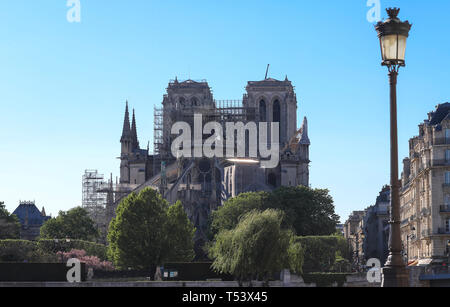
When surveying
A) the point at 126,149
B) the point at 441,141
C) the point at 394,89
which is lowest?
the point at 394,89

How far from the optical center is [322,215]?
100812 millimetres

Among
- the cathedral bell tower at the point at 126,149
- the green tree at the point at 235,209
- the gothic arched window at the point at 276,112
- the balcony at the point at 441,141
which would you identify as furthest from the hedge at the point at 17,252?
the gothic arched window at the point at 276,112

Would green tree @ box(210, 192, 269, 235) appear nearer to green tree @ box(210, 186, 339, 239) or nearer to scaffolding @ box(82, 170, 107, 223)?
green tree @ box(210, 186, 339, 239)

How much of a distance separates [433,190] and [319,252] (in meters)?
15.5

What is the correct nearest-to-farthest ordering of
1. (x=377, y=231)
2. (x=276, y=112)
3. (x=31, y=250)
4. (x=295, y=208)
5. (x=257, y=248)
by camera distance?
1. (x=257, y=248)
2. (x=31, y=250)
3. (x=295, y=208)
4. (x=377, y=231)
5. (x=276, y=112)

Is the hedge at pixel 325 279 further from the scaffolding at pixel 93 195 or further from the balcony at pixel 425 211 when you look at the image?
the scaffolding at pixel 93 195

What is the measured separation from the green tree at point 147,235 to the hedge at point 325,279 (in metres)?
14.5

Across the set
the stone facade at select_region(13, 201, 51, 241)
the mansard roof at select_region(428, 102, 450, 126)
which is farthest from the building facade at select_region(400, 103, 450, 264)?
the stone facade at select_region(13, 201, 51, 241)

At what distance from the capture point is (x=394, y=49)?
1545cm

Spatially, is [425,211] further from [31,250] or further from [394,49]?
[394,49]

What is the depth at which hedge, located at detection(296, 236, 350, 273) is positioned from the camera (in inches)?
3231

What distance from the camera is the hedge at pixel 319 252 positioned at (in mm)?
82062

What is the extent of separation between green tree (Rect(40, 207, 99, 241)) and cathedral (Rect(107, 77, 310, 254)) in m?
5.26

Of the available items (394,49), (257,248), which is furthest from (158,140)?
(394,49)
